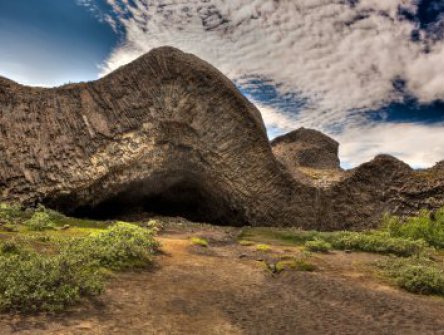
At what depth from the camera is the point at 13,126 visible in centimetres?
2800

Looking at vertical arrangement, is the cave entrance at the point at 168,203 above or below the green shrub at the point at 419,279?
above

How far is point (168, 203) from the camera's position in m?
38.1

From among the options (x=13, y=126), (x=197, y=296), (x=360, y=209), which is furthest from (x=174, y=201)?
(x=197, y=296)

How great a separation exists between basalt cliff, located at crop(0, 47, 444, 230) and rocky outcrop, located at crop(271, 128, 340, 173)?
27.8 metres

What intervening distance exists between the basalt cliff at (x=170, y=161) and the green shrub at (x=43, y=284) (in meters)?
19.5

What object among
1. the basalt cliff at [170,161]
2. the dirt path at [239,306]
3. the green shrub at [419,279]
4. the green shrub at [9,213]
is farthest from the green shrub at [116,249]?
the basalt cliff at [170,161]

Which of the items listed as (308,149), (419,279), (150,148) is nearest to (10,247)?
(419,279)

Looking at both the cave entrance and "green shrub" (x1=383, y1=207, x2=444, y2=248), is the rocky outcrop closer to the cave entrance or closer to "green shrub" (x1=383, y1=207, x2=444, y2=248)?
the cave entrance

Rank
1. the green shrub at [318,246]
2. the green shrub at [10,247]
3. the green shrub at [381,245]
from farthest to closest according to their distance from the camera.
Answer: the green shrub at [318,246] → the green shrub at [381,245] → the green shrub at [10,247]

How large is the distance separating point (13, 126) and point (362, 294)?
26180mm

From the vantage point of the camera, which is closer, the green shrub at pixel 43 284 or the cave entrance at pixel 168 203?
the green shrub at pixel 43 284

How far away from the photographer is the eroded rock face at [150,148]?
28531 mm

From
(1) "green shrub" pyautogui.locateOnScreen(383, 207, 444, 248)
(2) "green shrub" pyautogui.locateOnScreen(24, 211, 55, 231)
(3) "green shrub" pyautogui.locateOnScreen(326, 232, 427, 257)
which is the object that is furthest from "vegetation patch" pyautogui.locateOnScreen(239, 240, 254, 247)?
(1) "green shrub" pyautogui.locateOnScreen(383, 207, 444, 248)

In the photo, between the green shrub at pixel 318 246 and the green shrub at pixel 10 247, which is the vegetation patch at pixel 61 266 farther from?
the green shrub at pixel 318 246
